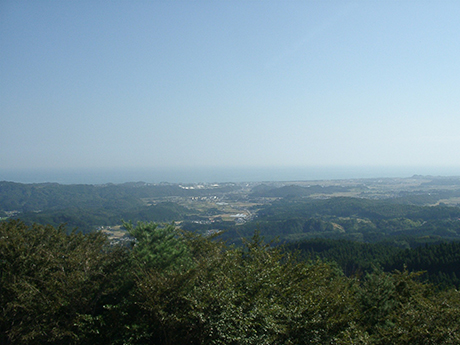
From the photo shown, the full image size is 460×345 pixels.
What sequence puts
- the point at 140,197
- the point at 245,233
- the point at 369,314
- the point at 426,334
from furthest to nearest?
1. the point at 140,197
2. the point at 245,233
3. the point at 369,314
4. the point at 426,334

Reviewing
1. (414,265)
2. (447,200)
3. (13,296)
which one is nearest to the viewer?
(13,296)

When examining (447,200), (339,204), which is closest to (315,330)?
(339,204)

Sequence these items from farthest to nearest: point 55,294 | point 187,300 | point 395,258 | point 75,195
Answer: point 75,195 < point 395,258 < point 55,294 < point 187,300

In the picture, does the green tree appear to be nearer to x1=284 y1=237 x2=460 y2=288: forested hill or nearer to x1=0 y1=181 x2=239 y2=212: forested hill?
x1=284 y1=237 x2=460 y2=288: forested hill

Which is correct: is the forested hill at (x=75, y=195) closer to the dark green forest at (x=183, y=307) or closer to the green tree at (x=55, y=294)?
the green tree at (x=55, y=294)

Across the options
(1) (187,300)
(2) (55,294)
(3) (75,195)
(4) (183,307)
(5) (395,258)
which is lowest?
(3) (75,195)

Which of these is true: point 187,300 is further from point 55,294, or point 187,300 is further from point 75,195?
point 75,195

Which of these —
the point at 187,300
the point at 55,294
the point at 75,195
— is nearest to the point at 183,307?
the point at 187,300

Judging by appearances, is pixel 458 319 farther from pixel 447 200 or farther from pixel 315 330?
pixel 447 200

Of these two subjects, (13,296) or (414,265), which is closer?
(13,296)
